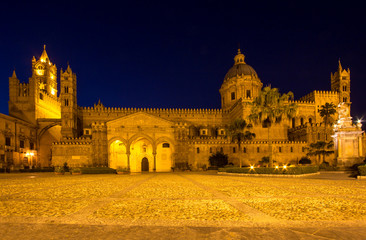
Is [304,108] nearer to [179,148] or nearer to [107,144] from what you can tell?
[179,148]

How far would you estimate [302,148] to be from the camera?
5125 cm

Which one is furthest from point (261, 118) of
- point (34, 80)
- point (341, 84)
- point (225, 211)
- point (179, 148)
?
point (34, 80)

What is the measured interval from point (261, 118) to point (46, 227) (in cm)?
2744

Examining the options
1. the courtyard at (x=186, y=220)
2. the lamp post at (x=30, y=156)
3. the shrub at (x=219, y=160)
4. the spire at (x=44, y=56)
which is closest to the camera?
the courtyard at (x=186, y=220)

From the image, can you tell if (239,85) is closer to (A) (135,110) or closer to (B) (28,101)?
(A) (135,110)

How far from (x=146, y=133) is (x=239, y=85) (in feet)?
88.8

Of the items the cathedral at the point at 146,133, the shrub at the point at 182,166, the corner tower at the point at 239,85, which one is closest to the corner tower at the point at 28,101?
the cathedral at the point at 146,133

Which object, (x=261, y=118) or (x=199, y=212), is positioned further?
Answer: (x=261, y=118)

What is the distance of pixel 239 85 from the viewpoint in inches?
2530

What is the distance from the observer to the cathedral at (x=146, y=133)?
47375 millimetres

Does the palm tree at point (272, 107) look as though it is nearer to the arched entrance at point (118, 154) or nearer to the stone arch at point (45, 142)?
the arched entrance at point (118, 154)

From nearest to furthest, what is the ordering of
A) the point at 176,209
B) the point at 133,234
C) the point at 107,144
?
1. the point at 133,234
2. the point at 176,209
3. the point at 107,144

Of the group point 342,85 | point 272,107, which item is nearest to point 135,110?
point 272,107

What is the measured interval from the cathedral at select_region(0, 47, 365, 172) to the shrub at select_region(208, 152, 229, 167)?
184 centimetres
